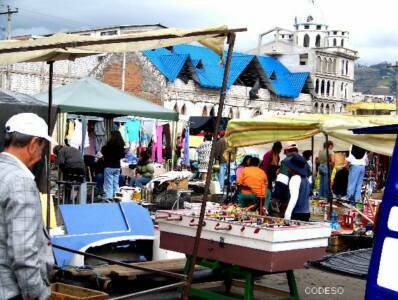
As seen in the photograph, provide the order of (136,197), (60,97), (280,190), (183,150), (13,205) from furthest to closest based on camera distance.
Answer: (183,150)
(136,197)
(60,97)
(280,190)
(13,205)

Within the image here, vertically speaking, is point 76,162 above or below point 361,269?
above

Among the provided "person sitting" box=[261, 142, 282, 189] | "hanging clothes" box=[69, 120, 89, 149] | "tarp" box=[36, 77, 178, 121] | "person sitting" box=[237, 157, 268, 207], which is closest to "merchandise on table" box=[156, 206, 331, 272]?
"person sitting" box=[237, 157, 268, 207]

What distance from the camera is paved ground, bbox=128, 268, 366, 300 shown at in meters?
9.09

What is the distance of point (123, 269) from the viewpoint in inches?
338

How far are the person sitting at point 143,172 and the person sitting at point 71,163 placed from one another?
4.13 meters

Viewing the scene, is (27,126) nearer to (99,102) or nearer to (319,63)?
(99,102)

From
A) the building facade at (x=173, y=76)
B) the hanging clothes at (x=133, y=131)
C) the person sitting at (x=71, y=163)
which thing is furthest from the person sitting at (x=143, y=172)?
the building facade at (x=173, y=76)

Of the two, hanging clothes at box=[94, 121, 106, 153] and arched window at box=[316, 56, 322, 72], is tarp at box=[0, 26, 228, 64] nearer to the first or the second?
hanging clothes at box=[94, 121, 106, 153]

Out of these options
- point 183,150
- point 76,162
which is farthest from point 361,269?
point 183,150

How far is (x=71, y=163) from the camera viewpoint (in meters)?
14.3

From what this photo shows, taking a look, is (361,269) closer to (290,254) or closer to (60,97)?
(290,254)

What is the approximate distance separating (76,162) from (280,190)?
469cm

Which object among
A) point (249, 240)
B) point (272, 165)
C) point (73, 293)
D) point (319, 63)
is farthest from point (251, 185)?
point (319, 63)

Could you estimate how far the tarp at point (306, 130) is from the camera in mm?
12023
